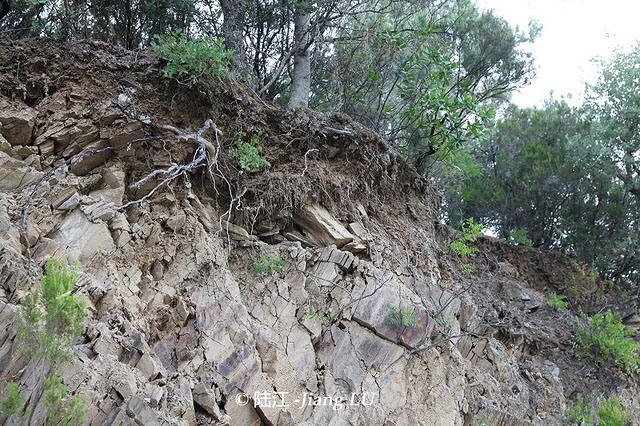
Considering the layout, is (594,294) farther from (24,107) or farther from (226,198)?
(24,107)

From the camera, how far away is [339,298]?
6145mm

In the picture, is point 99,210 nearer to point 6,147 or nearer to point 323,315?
point 6,147

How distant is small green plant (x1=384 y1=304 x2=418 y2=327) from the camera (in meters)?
6.09

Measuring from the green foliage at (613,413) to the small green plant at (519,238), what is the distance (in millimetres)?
3997

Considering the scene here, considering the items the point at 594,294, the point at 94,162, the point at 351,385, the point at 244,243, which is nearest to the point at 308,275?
the point at 244,243

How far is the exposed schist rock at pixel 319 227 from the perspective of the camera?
258 inches

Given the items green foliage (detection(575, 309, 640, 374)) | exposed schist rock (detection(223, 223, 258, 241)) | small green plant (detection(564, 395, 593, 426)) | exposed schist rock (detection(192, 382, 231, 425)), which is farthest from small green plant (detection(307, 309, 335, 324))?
green foliage (detection(575, 309, 640, 374))

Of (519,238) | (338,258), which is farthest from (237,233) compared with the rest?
(519,238)

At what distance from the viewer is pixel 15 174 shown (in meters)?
4.98

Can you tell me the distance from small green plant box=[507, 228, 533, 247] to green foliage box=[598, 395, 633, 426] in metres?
4.00

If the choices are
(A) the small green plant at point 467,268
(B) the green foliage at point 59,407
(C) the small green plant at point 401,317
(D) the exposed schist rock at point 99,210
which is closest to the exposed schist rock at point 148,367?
(B) the green foliage at point 59,407

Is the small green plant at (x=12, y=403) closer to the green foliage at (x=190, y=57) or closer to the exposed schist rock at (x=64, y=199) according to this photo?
the exposed schist rock at (x=64, y=199)

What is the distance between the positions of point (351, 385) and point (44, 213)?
3.58 meters

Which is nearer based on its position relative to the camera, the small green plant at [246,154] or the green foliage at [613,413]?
the small green plant at [246,154]
